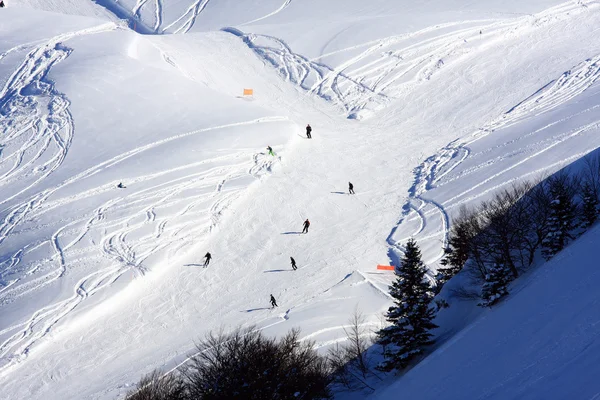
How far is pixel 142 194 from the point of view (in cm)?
3719

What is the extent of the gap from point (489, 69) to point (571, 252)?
3109 cm

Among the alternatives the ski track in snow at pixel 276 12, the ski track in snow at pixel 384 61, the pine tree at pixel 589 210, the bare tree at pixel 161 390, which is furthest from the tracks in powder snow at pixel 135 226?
the ski track in snow at pixel 276 12

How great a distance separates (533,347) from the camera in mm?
16344

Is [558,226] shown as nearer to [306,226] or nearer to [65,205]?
[306,226]

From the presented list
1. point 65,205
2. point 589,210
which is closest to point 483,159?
point 589,210

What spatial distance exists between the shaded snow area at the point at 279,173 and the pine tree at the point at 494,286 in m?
0.49

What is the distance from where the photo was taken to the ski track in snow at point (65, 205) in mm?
31453

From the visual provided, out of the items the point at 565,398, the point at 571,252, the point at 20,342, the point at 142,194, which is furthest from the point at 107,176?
the point at 565,398

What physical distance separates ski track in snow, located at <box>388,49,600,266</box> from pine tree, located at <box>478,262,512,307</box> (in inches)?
373

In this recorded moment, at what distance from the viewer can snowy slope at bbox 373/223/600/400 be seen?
14.2 metres

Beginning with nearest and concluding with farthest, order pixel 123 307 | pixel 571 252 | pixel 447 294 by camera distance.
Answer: pixel 571 252
pixel 447 294
pixel 123 307

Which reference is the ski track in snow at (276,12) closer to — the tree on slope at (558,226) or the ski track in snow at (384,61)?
the ski track in snow at (384,61)

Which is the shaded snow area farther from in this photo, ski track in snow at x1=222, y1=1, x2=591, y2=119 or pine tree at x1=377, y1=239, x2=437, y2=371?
pine tree at x1=377, y1=239, x2=437, y2=371

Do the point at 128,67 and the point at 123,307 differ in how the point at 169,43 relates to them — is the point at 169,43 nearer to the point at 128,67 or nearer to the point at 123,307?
the point at 128,67
